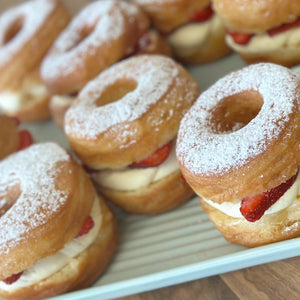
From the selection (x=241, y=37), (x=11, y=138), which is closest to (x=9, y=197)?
(x=11, y=138)

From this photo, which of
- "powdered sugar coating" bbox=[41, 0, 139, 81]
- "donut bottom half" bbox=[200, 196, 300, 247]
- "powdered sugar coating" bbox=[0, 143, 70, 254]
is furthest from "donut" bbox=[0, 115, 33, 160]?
"donut bottom half" bbox=[200, 196, 300, 247]

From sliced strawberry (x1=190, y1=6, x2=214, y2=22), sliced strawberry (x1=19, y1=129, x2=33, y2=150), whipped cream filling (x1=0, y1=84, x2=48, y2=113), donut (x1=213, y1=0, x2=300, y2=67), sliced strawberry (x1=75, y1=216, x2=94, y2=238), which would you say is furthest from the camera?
whipped cream filling (x1=0, y1=84, x2=48, y2=113)

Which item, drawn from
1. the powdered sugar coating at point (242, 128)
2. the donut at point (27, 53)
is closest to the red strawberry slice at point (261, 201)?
the powdered sugar coating at point (242, 128)

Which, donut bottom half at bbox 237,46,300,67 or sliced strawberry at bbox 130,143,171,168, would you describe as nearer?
sliced strawberry at bbox 130,143,171,168

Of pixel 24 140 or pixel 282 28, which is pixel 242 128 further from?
pixel 24 140

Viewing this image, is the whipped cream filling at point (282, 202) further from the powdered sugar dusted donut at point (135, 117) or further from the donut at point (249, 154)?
the powdered sugar dusted donut at point (135, 117)

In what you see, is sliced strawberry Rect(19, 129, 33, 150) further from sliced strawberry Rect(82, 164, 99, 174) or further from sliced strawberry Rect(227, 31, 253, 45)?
sliced strawberry Rect(227, 31, 253, 45)

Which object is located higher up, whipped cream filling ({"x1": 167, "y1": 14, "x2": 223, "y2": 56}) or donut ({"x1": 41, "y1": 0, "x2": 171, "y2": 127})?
donut ({"x1": 41, "y1": 0, "x2": 171, "y2": 127})
